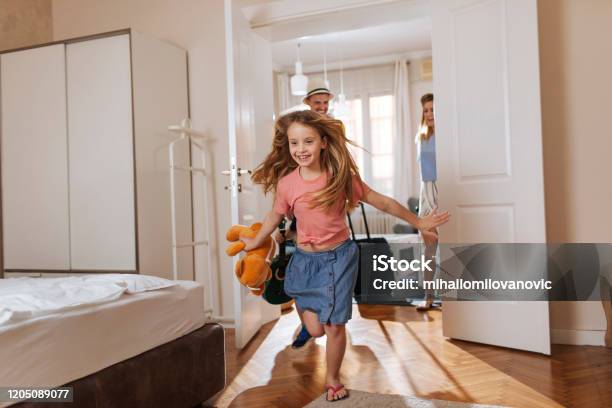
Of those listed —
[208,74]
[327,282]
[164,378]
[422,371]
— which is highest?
[208,74]

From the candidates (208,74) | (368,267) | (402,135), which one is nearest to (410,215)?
(368,267)

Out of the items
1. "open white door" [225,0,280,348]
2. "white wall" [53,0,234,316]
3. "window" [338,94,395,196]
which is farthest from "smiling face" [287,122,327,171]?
"window" [338,94,395,196]

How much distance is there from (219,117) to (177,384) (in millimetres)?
2167

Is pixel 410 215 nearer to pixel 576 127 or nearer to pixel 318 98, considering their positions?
pixel 318 98

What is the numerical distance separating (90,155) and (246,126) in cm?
105

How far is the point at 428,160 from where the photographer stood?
3.45 meters

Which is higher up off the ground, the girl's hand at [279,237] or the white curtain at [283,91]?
the white curtain at [283,91]

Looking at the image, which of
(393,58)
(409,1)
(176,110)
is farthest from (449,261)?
(393,58)

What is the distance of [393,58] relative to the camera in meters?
6.91

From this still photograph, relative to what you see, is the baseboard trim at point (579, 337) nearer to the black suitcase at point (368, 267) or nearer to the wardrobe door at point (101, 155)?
the black suitcase at point (368, 267)

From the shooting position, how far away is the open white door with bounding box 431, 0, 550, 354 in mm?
2531

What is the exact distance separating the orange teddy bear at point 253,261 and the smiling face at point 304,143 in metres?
0.37

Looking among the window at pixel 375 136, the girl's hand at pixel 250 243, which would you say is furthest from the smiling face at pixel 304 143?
the window at pixel 375 136

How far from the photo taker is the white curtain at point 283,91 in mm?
7262
